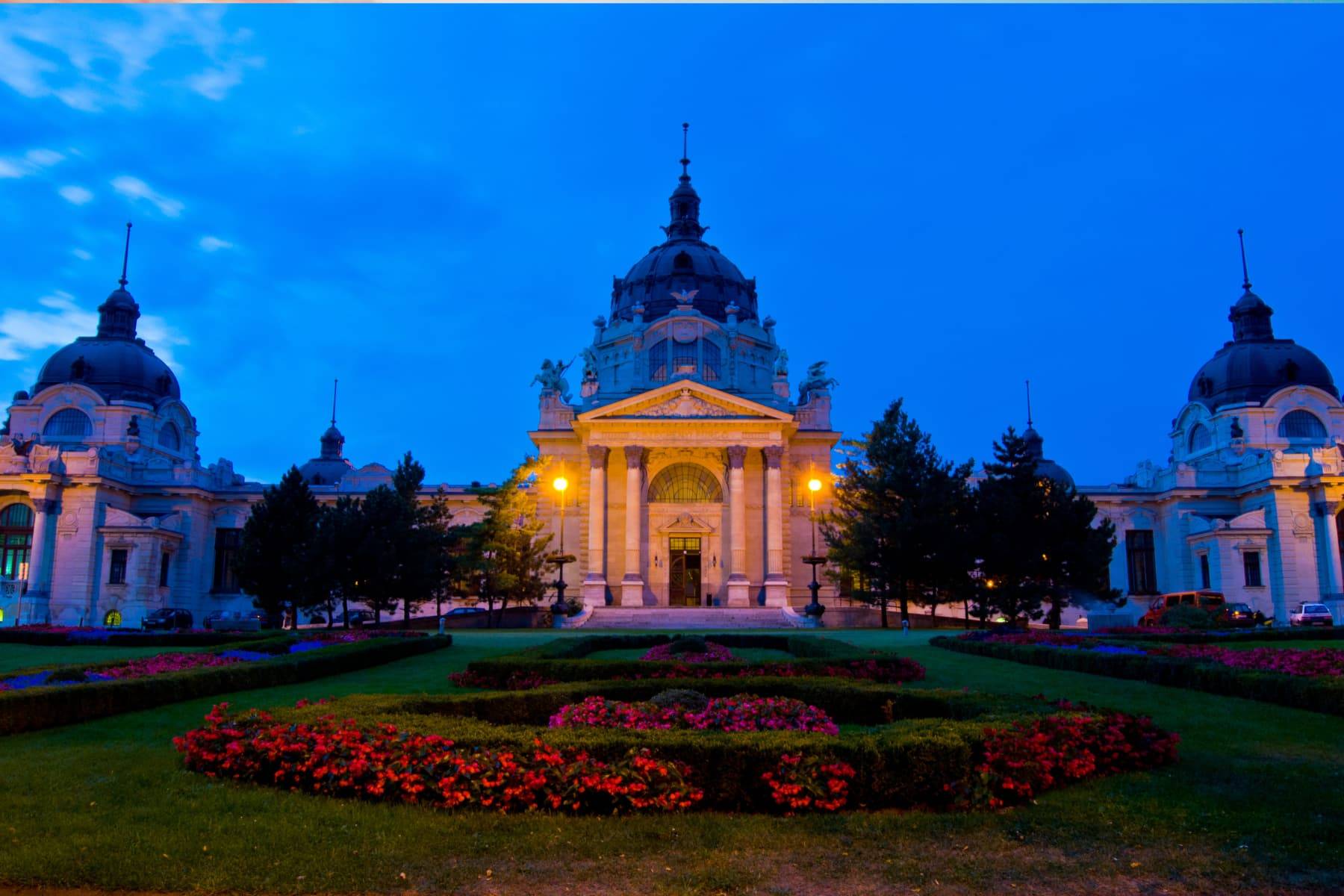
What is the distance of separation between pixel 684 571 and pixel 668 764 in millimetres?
49294

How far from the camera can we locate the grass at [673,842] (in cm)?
716

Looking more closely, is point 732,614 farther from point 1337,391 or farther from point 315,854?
point 1337,391

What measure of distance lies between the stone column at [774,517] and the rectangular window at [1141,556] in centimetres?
2453

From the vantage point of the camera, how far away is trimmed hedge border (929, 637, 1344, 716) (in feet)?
46.1

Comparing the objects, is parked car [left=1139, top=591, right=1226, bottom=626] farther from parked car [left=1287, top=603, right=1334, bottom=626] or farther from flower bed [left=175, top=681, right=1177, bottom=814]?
flower bed [left=175, top=681, right=1177, bottom=814]

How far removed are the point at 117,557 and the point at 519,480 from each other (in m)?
26.8

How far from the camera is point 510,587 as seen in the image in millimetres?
48031

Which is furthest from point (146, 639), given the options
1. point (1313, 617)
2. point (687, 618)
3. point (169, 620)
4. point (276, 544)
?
point (1313, 617)

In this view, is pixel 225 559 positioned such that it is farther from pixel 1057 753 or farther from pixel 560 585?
pixel 1057 753

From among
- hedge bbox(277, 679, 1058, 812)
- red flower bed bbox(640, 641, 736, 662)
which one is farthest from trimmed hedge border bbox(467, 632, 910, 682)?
hedge bbox(277, 679, 1058, 812)

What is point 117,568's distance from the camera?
2329 inches

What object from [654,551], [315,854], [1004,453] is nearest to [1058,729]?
[315,854]

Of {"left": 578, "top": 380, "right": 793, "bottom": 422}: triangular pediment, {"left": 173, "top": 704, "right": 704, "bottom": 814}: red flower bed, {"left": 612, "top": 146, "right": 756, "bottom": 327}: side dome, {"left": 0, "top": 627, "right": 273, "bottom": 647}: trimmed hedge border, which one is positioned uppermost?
{"left": 612, "top": 146, "right": 756, "bottom": 327}: side dome

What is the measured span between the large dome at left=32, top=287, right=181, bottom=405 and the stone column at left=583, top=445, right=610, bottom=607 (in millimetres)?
33167
